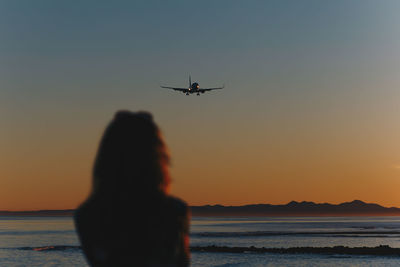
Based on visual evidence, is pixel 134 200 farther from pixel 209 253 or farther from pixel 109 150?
pixel 209 253

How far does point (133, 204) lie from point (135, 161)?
0.20m

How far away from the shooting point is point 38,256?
76.8 m

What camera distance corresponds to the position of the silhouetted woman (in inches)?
121

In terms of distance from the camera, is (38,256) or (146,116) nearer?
(146,116)

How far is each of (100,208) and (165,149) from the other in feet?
1.33

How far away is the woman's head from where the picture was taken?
10.1 ft

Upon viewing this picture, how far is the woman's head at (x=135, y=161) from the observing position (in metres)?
3.08

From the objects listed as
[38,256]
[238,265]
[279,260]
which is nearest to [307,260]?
[279,260]

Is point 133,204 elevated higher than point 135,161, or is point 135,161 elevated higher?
point 135,161

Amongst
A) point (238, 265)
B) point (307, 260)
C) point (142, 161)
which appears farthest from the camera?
point (307, 260)

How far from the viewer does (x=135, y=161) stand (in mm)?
3086

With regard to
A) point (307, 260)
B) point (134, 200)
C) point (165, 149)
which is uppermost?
point (165, 149)

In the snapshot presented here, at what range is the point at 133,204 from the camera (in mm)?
3113

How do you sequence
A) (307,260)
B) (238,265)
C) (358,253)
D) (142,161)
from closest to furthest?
(142,161) → (238,265) → (307,260) → (358,253)
